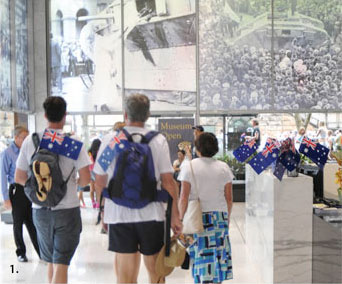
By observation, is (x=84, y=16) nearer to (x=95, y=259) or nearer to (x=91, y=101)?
(x=91, y=101)

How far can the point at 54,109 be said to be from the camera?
325cm

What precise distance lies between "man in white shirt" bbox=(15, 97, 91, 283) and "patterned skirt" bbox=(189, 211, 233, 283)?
943 mm

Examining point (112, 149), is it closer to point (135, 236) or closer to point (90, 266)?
point (135, 236)

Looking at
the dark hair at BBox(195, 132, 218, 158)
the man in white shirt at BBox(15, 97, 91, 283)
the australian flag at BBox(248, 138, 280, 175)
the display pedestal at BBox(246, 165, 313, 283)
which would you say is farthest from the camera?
the australian flag at BBox(248, 138, 280, 175)

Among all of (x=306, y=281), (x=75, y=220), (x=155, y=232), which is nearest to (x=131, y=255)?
(x=155, y=232)

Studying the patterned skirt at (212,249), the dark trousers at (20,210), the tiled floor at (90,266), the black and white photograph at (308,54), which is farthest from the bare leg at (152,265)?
the black and white photograph at (308,54)

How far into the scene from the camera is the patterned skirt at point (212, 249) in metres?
3.69

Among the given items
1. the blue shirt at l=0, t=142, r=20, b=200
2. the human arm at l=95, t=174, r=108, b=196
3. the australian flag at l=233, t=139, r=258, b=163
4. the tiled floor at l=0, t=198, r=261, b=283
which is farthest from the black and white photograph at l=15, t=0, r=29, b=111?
the human arm at l=95, t=174, r=108, b=196

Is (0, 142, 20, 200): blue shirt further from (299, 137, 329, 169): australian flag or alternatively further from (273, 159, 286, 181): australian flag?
(299, 137, 329, 169): australian flag

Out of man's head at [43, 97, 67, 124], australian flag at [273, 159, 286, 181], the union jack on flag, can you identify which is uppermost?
man's head at [43, 97, 67, 124]

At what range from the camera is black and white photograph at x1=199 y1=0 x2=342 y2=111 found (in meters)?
10.1

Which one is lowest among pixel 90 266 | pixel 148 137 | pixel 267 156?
pixel 90 266

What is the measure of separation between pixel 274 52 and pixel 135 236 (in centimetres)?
804

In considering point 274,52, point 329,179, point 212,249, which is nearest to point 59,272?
point 212,249
